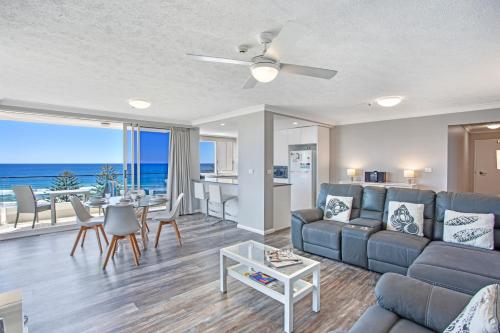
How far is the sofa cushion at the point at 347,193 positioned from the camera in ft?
13.0

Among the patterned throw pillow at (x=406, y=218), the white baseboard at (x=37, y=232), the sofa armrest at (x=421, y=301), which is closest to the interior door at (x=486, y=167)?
the patterned throw pillow at (x=406, y=218)

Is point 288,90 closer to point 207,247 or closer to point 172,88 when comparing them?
point 172,88

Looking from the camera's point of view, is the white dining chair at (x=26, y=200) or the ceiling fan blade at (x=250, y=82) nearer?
the ceiling fan blade at (x=250, y=82)

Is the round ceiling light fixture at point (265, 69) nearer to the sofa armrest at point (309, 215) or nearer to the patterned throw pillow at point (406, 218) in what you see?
the sofa armrest at point (309, 215)

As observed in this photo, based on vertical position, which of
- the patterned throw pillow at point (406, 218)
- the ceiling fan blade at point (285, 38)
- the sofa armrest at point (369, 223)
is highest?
the ceiling fan blade at point (285, 38)

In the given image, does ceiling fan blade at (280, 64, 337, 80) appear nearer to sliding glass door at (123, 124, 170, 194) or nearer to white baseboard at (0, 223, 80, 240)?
sliding glass door at (123, 124, 170, 194)

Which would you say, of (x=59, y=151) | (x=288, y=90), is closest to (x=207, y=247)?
(x=288, y=90)

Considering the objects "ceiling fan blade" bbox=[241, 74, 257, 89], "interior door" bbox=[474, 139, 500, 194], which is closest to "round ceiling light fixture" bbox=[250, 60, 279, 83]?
"ceiling fan blade" bbox=[241, 74, 257, 89]

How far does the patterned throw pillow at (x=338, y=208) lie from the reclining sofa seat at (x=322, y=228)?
0.34 ft

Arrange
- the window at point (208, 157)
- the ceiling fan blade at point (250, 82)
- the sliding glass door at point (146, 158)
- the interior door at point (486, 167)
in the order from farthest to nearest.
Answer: the window at point (208, 157) → the interior door at point (486, 167) → the sliding glass door at point (146, 158) → the ceiling fan blade at point (250, 82)

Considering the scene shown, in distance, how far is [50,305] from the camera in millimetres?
2449

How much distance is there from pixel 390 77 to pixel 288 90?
4.54 feet

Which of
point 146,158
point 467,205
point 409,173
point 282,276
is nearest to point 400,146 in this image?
point 409,173

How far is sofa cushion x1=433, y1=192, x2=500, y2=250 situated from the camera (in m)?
2.78
